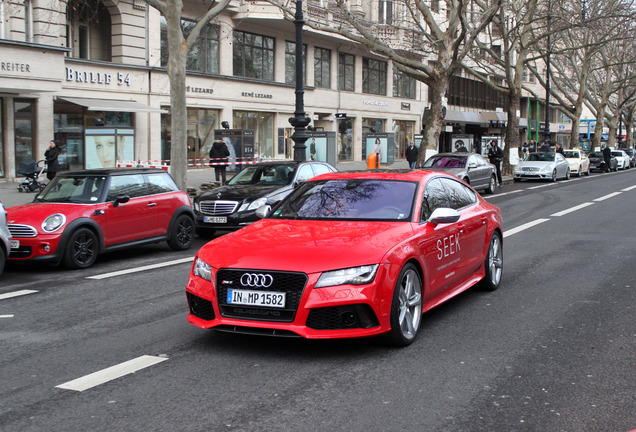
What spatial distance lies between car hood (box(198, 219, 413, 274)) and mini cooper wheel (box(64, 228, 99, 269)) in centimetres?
457

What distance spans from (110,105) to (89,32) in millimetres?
3337

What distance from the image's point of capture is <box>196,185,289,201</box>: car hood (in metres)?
13.4

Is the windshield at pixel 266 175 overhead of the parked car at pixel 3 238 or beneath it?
overhead

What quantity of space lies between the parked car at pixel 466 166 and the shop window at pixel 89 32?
Answer: 13.7m

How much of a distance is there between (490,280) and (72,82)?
21.7 metres

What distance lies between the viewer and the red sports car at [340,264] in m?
5.43

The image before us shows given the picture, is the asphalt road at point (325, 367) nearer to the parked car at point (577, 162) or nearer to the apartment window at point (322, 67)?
the parked car at point (577, 162)

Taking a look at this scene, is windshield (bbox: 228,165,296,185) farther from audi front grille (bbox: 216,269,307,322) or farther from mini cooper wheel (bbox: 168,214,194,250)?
audi front grille (bbox: 216,269,307,322)

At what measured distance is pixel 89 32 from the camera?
27.8 meters

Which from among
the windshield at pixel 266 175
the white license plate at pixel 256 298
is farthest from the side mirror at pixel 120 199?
→ the white license plate at pixel 256 298

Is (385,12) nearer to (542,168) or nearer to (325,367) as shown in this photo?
(542,168)

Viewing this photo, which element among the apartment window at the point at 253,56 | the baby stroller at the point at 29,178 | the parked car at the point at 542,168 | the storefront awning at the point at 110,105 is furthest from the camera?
the apartment window at the point at 253,56

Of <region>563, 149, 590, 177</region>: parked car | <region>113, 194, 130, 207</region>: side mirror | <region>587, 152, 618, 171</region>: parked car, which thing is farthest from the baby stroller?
<region>587, 152, 618, 171</region>: parked car

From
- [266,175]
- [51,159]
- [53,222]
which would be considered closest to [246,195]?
[266,175]
